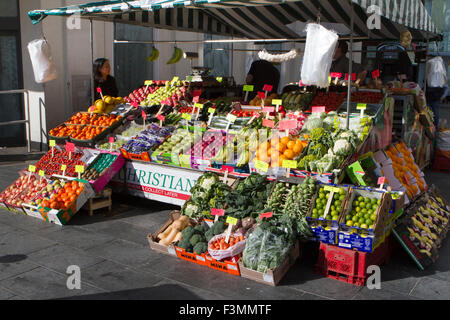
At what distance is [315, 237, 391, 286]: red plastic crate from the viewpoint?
4.36 m

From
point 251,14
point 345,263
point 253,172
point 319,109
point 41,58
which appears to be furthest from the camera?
point 251,14

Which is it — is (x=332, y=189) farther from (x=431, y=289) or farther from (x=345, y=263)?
(x=431, y=289)

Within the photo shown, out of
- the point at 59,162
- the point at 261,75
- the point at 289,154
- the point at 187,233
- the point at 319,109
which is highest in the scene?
the point at 261,75

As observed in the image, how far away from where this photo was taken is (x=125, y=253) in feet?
16.8

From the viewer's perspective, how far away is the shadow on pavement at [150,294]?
4.10 metres

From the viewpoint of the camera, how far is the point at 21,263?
4.81 m

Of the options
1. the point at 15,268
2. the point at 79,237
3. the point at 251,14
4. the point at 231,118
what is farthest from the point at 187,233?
the point at 251,14

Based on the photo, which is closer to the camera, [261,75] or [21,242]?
[21,242]

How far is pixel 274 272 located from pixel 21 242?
3021 mm

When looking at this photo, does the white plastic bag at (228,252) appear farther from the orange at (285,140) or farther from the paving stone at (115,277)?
the orange at (285,140)

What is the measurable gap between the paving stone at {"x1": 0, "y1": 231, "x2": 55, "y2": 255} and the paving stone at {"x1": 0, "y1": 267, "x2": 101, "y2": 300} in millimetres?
676

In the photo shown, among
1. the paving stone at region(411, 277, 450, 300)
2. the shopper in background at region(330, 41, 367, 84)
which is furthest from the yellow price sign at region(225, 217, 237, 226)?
the shopper in background at region(330, 41, 367, 84)

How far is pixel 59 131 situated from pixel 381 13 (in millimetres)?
5070

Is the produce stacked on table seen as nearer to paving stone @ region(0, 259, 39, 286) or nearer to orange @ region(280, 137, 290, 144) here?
paving stone @ region(0, 259, 39, 286)
